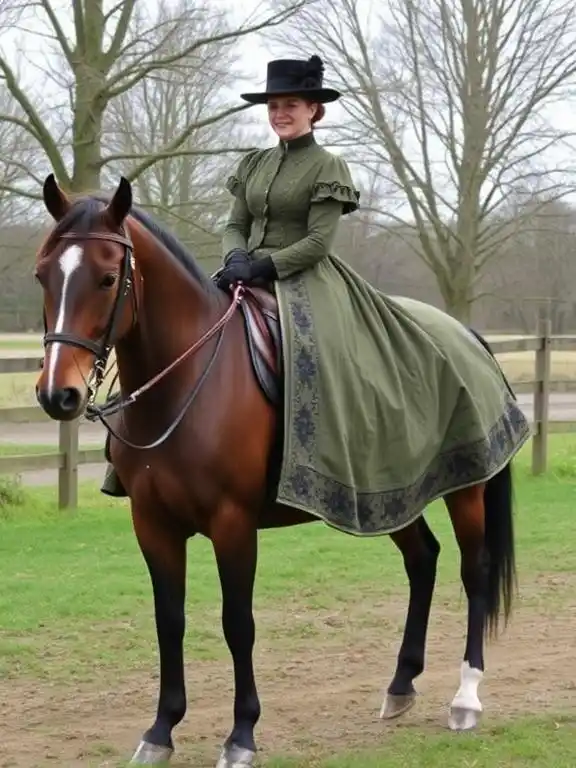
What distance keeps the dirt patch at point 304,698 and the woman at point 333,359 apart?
967 millimetres

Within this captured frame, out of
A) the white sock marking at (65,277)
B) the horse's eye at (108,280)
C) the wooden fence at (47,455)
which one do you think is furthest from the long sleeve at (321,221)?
the wooden fence at (47,455)

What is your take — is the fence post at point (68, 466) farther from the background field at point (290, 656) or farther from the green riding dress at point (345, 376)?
the green riding dress at point (345, 376)

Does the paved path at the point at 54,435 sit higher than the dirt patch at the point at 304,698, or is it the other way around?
the dirt patch at the point at 304,698

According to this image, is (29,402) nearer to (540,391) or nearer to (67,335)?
(540,391)

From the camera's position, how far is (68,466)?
913 centimetres

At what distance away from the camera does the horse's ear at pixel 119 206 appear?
10.7 feet

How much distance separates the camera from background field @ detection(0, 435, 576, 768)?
4051 millimetres

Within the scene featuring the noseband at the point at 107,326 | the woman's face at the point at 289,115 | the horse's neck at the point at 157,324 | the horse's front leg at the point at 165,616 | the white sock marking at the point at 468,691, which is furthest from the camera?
the white sock marking at the point at 468,691

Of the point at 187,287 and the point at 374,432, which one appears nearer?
the point at 187,287

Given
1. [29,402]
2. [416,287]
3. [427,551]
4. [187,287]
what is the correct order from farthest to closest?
1. [416,287]
2. [29,402]
3. [427,551]
4. [187,287]

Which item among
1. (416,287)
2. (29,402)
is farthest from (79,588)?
(416,287)

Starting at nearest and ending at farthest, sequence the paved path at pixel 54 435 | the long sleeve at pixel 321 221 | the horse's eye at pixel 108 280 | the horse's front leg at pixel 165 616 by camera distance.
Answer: the horse's eye at pixel 108 280
the horse's front leg at pixel 165 616
the long sleeve at pixel 321 221
the paved path at pixel 54 435

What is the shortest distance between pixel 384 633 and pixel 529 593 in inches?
54.8

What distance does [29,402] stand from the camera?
16250mm
